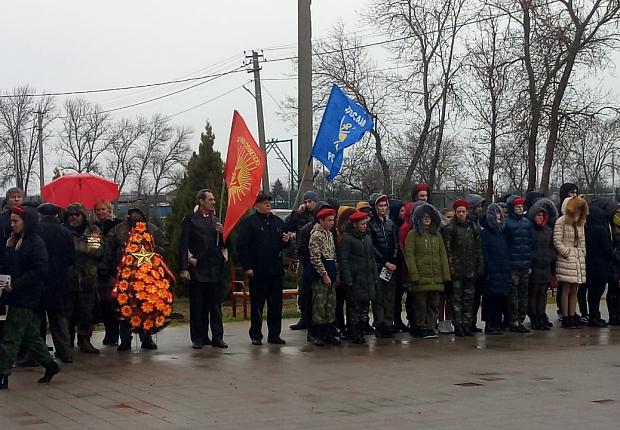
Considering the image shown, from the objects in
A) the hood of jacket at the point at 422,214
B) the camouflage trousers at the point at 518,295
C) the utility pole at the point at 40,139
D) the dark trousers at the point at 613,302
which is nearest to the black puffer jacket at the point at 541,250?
the camouflage trousers at the point at 518,295

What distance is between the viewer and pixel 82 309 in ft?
39.9

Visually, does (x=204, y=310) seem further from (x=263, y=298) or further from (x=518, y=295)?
(x=518, y=295)

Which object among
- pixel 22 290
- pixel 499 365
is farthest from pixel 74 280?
pixel 499 365

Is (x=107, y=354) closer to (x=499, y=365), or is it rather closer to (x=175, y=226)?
(x=499, y=365)

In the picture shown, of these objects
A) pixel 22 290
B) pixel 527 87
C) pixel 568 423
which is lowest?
pixel 568 423

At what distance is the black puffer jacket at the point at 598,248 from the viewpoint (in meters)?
14.8

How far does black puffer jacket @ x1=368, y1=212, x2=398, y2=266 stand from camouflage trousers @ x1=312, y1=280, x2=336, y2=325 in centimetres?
112

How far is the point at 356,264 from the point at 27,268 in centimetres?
470

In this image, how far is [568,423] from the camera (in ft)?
26.5

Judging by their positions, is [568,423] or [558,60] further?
[558,60]

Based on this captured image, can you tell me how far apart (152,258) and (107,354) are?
1342mm

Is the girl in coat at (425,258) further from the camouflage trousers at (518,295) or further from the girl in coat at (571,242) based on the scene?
the girl in coat at (571,242)

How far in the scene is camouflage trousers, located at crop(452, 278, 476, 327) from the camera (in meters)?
13.8

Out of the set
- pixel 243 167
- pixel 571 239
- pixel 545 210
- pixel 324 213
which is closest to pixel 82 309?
pixel 243 167
